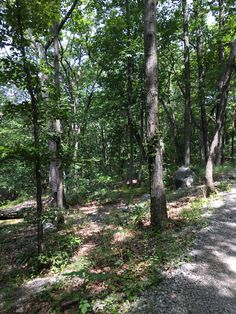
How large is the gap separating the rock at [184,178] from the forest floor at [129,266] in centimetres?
355

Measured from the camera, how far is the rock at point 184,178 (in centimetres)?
1176

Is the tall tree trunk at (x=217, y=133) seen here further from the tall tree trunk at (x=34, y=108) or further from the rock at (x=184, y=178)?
the tall tree trunk at (x=34, y=108)

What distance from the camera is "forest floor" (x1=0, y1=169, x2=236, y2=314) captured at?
12.8 ft

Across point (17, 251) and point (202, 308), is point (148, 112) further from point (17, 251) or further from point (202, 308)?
point (17, 251)

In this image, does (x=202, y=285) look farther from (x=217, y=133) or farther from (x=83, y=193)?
(x=83, y=193)

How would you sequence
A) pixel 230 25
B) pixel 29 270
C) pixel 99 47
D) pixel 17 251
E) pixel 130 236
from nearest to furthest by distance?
pixel 29 270
pixel 130 236
pixel 17 251
pixel 230 25
pixel 99 47

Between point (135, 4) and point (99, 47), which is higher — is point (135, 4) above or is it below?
above

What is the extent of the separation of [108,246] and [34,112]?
3500 millimetres

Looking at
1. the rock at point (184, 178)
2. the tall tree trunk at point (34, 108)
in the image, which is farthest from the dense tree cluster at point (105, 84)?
the rock at point (184, 178)

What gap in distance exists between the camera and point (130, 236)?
6.43 metres

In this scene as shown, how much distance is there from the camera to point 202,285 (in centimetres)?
409

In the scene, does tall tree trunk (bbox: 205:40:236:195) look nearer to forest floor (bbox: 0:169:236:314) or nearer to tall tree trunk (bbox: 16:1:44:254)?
forest floor (bbox: 0:169:236:314)

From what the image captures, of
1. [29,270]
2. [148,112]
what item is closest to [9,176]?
[29,270]

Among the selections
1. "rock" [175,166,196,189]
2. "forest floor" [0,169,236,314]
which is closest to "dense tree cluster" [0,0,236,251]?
"forest floor" [0,169,236,314]
